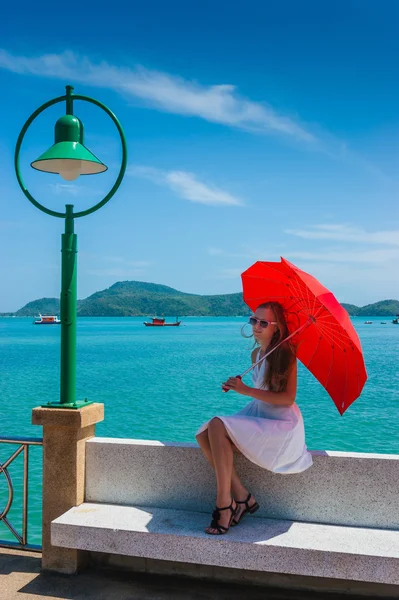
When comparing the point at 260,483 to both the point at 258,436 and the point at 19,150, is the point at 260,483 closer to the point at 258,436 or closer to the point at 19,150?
the point at 258,436

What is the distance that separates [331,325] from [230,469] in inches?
44.2

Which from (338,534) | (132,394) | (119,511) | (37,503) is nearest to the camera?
(338,534)

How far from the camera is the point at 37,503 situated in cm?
1066

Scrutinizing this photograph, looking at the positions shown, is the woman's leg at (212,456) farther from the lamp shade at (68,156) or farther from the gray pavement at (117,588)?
the lamp shade at (68,156)

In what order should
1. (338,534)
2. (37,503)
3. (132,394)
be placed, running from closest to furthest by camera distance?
(338,534) → (37,503) → (132,394)

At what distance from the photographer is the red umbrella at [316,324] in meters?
3.82

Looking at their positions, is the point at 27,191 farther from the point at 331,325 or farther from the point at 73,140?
the point at 331,325

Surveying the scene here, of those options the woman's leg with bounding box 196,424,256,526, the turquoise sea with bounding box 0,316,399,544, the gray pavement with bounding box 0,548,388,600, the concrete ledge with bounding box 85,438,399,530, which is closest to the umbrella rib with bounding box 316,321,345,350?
the concrete ledge with bounding box 85,438,399,530

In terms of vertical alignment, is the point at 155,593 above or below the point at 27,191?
below

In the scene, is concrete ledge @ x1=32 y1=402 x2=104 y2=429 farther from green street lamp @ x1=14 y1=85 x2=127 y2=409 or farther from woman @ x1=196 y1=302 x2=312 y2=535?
woman @ x1=196 y1=302 x2=312 y2=535

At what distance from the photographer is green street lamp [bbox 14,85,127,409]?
4.25 metres

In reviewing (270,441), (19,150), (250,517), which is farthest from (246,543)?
(19,150)

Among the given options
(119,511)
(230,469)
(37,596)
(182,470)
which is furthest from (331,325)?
(37,596)

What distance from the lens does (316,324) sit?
13.3 ft
